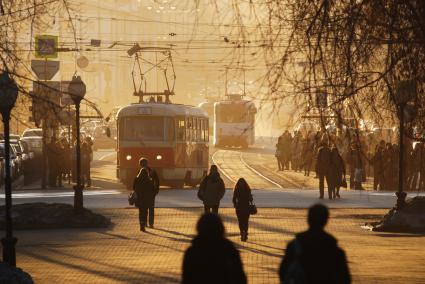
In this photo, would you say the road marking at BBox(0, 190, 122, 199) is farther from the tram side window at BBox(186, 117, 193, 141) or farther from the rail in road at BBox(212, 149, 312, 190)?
the rail in road at BBox(212, 149, 312, 190)

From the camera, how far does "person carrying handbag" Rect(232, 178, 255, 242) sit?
25.7 metres

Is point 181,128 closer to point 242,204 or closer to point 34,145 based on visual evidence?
point 34,145

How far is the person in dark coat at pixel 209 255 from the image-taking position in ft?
32.8

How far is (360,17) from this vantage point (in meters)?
15.3

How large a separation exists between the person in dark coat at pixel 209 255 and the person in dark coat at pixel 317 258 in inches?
21.8

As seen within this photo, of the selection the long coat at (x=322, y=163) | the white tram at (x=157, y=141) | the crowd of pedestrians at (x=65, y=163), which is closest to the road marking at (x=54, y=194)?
the white tram at (x=157, y=141)

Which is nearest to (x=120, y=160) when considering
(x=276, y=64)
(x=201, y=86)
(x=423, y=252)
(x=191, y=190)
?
(x=191, y=190)

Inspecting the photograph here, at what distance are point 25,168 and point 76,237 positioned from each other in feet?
92.3

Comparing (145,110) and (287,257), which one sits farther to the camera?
(145,110)

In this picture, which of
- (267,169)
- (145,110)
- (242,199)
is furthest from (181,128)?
(242,199)

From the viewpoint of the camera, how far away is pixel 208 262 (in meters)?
10.0

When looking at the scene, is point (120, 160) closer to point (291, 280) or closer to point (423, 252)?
point (423, 252)

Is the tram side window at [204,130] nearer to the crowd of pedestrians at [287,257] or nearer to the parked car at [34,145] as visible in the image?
the parked car at [34,145]

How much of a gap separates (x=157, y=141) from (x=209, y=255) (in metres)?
35.8
